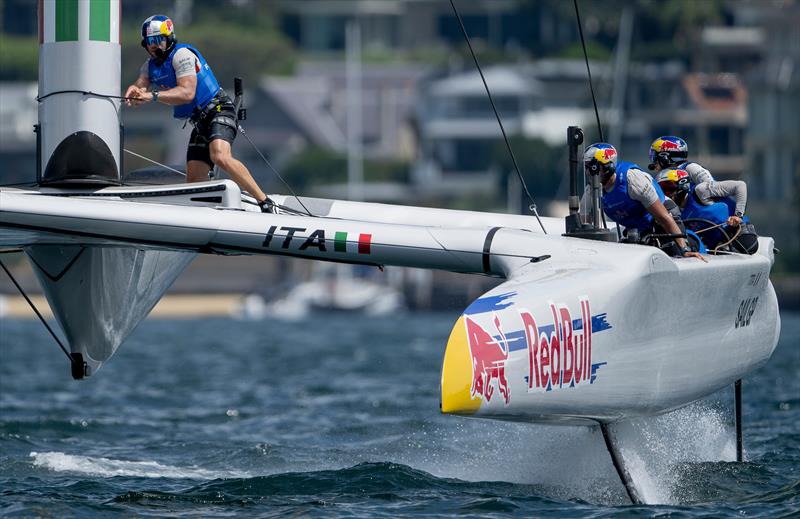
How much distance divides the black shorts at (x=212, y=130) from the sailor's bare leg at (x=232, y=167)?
43mm

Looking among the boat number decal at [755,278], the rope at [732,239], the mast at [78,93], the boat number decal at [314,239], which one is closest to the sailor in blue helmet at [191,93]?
the mast at [78,93]

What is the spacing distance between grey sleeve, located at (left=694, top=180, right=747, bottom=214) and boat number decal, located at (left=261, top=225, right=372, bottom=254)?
8.21 ft

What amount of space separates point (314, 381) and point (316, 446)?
6.53m

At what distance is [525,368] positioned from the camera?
659 cm

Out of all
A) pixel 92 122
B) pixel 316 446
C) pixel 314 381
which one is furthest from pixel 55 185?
pixel 314 381

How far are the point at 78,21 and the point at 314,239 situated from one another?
1.85 meters

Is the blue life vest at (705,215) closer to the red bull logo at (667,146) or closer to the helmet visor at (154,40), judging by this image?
the red bull logo at (667,146)

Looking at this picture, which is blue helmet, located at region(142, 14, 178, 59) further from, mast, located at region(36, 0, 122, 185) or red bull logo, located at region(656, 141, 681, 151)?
red bull logo, located at region(656, 141, 681, 151)

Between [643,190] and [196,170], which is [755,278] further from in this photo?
[196,170]

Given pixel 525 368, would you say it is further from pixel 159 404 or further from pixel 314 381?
pixel 314 381

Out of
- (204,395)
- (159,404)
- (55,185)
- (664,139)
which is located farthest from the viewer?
(204,395)

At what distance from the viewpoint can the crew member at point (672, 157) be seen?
9078 millimetres

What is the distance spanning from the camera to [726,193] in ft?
30.1

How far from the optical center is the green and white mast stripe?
8.35 meters
